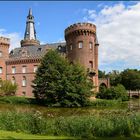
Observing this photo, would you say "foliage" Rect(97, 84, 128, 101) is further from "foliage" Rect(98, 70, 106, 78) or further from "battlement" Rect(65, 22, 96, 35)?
"foliage" Rect(98, 70, 106, 78)

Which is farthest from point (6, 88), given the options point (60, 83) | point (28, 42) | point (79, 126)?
point (79, 126)

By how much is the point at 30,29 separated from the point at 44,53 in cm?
1490

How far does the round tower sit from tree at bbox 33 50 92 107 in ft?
19.1

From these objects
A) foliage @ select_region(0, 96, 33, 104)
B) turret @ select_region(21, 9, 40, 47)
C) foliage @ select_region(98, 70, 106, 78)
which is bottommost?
foliage @ select_region(0, 96, 33, 104)

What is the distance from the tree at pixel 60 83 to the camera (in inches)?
1620

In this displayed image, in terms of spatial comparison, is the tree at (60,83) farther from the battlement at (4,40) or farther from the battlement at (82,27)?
the battlement at (4,40)

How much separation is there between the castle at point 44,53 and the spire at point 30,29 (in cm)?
745

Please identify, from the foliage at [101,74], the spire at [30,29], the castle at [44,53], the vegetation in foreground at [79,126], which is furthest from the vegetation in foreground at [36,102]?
the foliage at [101,74]

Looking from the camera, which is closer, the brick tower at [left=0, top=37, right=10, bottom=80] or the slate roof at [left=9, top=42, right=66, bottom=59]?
the slate roof at [left=9, top=42, right=66, bottom=59]

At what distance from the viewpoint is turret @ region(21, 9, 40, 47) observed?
217 feet

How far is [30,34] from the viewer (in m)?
67.7

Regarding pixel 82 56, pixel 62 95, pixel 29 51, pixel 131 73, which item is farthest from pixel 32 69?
pixel 131 73

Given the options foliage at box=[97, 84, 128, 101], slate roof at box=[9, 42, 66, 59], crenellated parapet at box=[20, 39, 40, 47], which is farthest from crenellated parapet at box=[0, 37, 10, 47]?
foliage at box=[97, 84, 128, 101]

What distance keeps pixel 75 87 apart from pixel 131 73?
3622 cm
